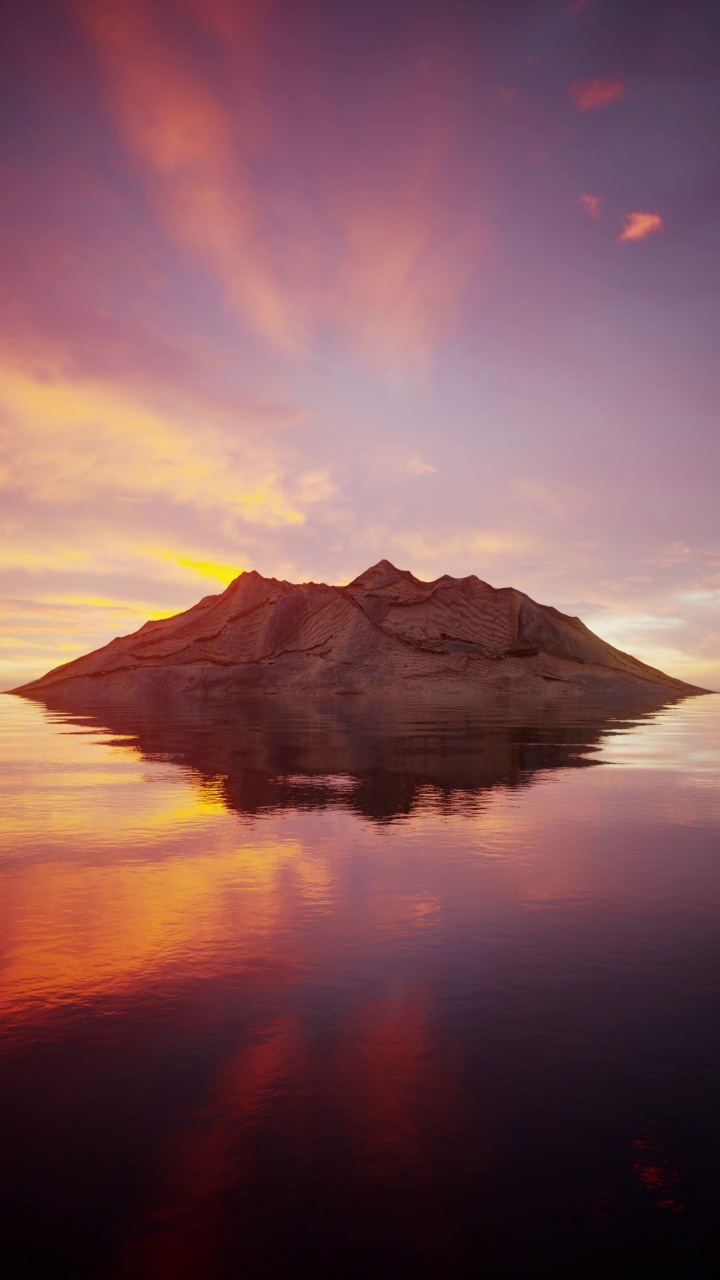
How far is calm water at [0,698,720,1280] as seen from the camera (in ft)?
11.6

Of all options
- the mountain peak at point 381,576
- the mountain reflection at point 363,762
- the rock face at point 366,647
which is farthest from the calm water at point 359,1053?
the mountain peak at point 381,576

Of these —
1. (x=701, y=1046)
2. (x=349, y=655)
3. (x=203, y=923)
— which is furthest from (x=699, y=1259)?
(x=349, y=655)

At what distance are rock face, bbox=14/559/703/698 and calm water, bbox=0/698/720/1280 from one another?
112 m

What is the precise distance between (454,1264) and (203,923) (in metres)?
4.97

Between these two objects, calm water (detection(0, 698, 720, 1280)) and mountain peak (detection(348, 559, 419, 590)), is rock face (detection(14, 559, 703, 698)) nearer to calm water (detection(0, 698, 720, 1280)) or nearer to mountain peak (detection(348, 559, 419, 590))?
mountain peak (detection(348, 559, 419, 590))

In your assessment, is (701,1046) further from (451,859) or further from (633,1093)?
(451,859)

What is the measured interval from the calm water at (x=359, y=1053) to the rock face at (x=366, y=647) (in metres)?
112

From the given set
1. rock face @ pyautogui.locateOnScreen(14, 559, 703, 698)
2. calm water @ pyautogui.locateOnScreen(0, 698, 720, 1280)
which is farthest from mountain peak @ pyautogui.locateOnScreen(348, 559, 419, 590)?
calm water @ pyautogui.locateOnScreen(0, 698, 720, 1280)

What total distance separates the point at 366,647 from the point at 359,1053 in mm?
133717

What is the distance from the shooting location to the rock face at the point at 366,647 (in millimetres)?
127062

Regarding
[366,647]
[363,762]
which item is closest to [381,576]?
[366,647]

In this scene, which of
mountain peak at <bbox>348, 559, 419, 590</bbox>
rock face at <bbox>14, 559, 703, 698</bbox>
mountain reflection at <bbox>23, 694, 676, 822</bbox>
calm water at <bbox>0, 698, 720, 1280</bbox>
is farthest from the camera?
mountain peak at <bbox>348, 559, 419, 590</bbox>

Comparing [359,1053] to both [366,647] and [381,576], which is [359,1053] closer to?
[366,647]

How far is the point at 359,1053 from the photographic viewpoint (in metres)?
5.17
